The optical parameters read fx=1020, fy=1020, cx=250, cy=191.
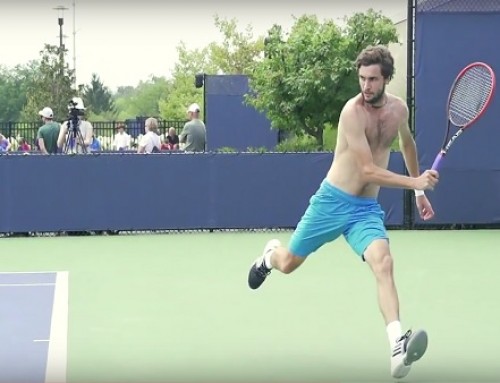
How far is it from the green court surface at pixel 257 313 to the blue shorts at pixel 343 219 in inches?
23.7

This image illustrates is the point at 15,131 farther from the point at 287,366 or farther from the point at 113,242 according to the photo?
the point at 287,366

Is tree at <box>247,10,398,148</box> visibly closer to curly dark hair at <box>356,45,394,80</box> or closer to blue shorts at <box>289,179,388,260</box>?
blue shorts at <box>289,179,388,260</box>

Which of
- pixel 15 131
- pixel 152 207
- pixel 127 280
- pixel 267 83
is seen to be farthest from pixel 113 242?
pixel 15 131

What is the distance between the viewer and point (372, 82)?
15.6ft

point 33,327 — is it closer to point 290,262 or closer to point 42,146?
point 290,262

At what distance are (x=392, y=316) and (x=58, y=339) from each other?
76.5 inches

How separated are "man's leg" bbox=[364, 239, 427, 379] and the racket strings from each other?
125 centimetres

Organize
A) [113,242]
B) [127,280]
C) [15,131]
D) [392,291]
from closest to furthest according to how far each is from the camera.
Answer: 1. [392,291]
2. [127,280]
3. [113,242]
4. [15,131]

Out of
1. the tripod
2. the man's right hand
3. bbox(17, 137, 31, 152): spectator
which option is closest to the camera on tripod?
the tripod

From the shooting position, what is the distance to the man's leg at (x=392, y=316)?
14.3 ft

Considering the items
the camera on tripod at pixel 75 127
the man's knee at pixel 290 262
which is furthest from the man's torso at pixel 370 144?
the camera on tripod at pixel 75 127

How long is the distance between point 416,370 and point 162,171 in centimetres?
786

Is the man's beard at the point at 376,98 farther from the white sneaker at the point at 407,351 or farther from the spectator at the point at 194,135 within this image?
the spectator at the point at 194,135

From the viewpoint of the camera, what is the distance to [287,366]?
16.0 ft
